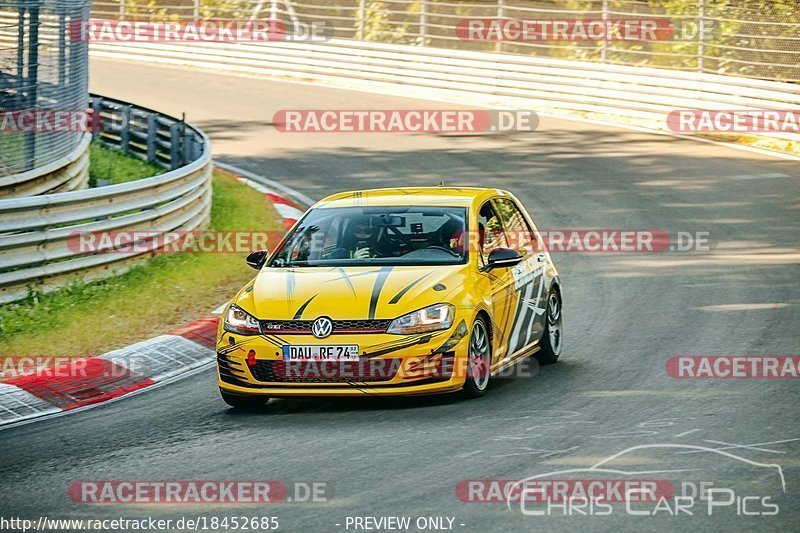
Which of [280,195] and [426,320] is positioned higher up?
[426,320]

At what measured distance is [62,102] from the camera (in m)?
15.7

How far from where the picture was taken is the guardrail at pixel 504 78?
83.9 feet

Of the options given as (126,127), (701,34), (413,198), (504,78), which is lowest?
(126,127)

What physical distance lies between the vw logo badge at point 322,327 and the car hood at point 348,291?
0.13 feet

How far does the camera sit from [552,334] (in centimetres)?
1152

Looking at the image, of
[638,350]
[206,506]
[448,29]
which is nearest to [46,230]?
[638,350]

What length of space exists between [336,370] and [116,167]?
13.2 metres

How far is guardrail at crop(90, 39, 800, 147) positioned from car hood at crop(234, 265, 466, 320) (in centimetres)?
1591

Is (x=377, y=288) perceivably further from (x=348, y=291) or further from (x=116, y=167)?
(x=116, y=167)

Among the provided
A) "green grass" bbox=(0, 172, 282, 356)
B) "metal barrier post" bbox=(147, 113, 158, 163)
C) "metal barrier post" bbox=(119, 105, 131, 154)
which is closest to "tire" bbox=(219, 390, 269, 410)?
"green grass" bbox=(0, 172, 282, 356)

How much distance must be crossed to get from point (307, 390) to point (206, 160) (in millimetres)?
8458

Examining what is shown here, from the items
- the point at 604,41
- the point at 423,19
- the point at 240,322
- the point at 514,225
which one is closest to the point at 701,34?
the point at 604,41

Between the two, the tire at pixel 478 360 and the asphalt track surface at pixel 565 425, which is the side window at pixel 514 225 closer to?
the asphalt track surface at pixel 565 425

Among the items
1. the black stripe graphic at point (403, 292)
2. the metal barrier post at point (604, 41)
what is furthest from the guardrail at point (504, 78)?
the black stripe graphic at point (403, 292)
